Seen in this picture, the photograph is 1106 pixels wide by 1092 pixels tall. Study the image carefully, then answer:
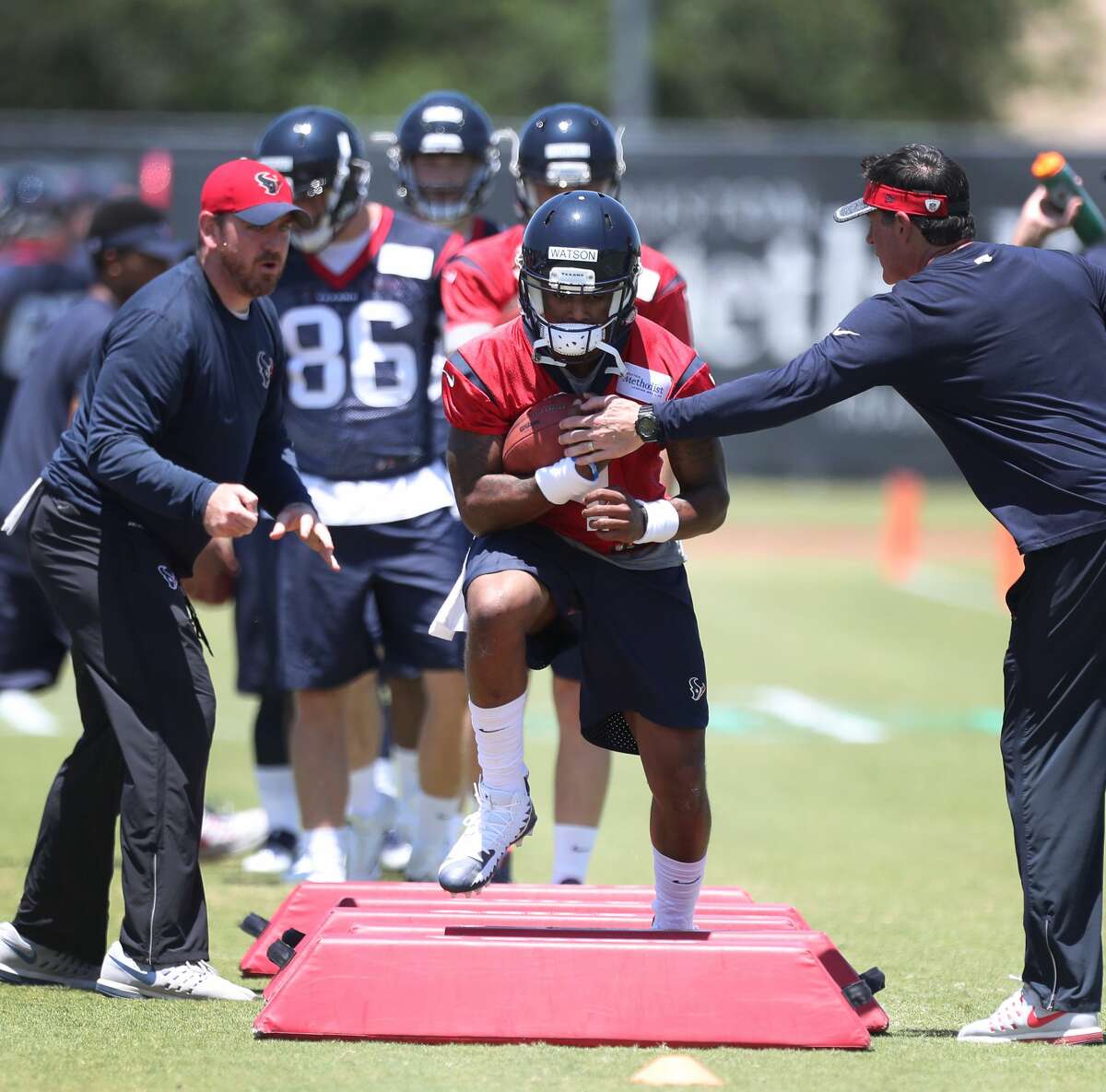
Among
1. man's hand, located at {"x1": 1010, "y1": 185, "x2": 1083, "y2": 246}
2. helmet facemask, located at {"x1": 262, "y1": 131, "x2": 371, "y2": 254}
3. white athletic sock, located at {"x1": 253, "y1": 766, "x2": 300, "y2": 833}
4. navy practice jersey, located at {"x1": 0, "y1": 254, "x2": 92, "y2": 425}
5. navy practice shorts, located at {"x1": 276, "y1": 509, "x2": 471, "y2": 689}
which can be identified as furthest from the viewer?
navy practice jersey, located at {"x1": 0, "y1": 254, "x2": 92, "y2": 425}

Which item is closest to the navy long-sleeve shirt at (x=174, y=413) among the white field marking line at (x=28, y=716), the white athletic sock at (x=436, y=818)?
the white athletic sock at (x=436, y=818)

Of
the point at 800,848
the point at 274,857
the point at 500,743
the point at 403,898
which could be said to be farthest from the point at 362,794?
the point at 500,743

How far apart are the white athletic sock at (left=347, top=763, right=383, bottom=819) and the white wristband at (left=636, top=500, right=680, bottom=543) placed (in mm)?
2768

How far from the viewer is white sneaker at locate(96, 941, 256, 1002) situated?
5.52 meters

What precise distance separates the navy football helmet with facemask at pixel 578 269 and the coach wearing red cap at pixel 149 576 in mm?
900

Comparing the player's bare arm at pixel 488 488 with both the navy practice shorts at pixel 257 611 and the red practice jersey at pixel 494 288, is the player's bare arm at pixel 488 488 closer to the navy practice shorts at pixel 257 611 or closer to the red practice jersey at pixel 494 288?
the red practice jersey at pixel 494 288

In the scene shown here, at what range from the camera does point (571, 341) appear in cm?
522

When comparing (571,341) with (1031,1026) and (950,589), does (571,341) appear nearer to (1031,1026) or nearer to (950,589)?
(1031,1026)

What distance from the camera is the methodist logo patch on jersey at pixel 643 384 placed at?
17.5ft

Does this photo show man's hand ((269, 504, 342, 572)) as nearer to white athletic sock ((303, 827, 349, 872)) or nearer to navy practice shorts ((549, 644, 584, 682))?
navy practice shorts ((549, 644, 584, 682))

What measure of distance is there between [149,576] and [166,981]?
1191 mm

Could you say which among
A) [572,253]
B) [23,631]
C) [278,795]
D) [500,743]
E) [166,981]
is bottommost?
[278,795]

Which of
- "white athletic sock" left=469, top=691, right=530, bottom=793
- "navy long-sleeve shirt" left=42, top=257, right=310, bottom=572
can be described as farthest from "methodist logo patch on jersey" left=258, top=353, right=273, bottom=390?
"white athletic sock" left=469, top=691, right=530, bottom=793

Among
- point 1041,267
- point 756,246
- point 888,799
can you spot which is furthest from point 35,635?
point 756,246
